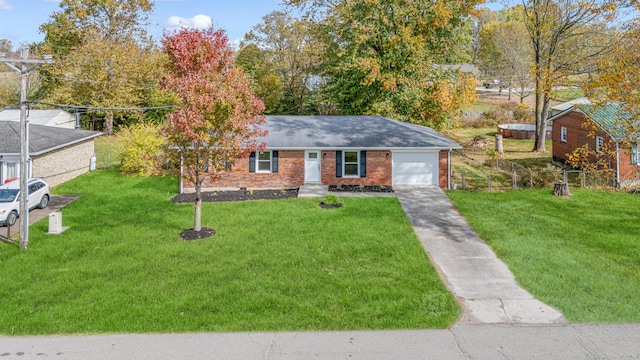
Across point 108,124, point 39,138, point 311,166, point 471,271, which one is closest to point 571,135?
point 311,166

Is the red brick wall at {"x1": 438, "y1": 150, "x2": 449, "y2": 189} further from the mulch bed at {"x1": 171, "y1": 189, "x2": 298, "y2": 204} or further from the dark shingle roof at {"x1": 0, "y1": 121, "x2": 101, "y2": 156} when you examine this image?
the dark shingle roof at {"x1": 0, "y1": 121, "x2": 101, "y2": 156}

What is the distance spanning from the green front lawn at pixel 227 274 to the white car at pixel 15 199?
1.32 meters

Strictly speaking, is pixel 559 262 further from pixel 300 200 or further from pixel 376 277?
pixel 300 200

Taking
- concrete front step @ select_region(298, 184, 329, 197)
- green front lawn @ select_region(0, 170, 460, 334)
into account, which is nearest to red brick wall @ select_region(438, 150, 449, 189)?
green front lawn @ select_region(0, 170, 460, 334)

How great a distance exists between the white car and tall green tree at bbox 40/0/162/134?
69.6ft

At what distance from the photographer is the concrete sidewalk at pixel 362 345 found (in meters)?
7.97

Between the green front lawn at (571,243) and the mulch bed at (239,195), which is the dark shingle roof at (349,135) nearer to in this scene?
the mulch bed at (239,195)

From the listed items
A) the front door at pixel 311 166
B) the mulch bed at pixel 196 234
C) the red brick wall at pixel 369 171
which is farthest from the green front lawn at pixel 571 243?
the mulch bed at pixel 196 234

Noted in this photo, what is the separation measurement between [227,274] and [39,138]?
18.6 meters

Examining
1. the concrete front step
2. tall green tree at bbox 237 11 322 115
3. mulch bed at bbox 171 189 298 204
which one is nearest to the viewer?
mulch bed at bbox 171 189 298 204

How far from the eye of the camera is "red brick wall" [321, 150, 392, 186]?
2238 cm

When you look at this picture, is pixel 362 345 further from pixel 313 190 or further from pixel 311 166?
pixel 311 166

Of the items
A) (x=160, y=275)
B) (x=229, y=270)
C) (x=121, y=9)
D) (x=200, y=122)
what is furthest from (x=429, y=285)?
(x=121, y=9)

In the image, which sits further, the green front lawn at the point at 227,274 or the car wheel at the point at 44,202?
the car wheel at the point at 44,202
